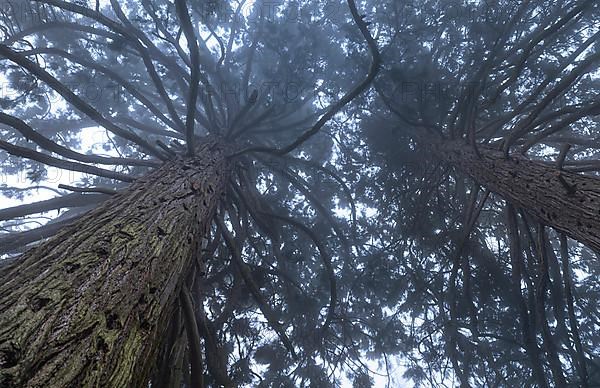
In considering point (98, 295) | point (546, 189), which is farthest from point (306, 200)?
point (98, 295)

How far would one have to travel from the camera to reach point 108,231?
209 centimetres

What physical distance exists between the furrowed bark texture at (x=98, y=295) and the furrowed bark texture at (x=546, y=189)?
2.80 m

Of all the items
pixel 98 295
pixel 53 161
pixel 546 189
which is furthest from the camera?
pixel 546 189

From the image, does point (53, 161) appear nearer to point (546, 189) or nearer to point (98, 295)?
point (98, 295)

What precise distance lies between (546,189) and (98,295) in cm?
353

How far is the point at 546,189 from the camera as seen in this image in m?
3.48

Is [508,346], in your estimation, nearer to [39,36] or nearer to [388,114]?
[388,114]

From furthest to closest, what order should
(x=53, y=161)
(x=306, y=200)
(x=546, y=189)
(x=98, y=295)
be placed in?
(x=306, y=200), (x=546, y=189), (x=53, y=161), (x=98, y=295)

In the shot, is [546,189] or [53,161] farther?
[546,189]

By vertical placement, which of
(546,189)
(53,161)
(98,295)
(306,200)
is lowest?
(98,295)

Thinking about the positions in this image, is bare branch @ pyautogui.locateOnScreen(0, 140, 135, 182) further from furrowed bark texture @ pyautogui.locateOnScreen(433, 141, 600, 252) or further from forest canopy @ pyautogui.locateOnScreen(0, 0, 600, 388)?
Result: furrowed bark texture @ pyautogui.locateOnScreen(433, 141, 600, 252)

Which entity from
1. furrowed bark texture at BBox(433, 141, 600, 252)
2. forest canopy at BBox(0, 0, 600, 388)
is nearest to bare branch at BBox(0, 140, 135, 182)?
forest canopy at BBox(0, 0, 600, 388)

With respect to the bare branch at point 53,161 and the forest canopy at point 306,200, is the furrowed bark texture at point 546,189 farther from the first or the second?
the bare branch at point 53,161

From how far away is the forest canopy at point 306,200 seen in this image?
192 centimetres
